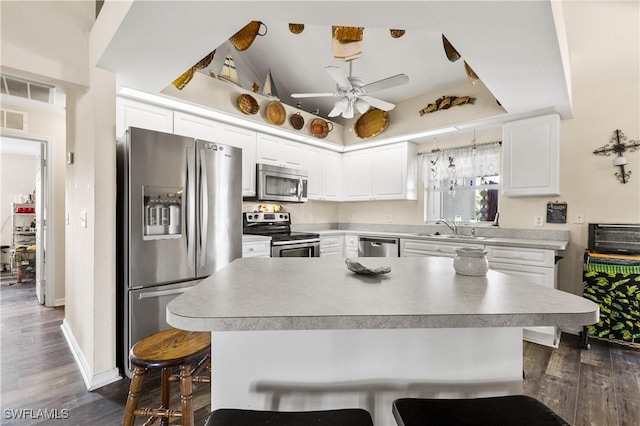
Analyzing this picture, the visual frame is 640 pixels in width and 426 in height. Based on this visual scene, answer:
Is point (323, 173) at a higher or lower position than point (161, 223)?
higher

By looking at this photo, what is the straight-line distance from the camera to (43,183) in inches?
153

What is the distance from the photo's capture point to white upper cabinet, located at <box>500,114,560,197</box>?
3084 millimetres

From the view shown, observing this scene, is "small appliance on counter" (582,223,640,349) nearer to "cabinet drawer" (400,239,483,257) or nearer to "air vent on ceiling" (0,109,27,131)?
"cabinet drawer" (400,239,483,257)

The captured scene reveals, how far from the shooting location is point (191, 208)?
2453mm

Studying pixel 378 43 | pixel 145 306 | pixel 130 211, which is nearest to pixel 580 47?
pixel 378 43

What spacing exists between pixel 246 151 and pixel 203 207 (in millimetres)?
1286

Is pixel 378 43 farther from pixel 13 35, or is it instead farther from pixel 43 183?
pixel 43 183

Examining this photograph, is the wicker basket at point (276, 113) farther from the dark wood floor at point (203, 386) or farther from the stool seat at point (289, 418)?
the stool seat at point (289, 418)

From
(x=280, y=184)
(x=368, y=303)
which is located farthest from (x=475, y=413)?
(x=280, y=184)

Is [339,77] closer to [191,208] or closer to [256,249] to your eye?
[191,208]

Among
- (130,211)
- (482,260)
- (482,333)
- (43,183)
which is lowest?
(482,333)

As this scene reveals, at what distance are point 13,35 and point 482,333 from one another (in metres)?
3.19

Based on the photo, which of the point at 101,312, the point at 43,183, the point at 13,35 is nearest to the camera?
the point at 13,35

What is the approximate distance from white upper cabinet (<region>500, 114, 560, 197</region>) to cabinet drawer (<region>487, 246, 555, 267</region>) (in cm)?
69
